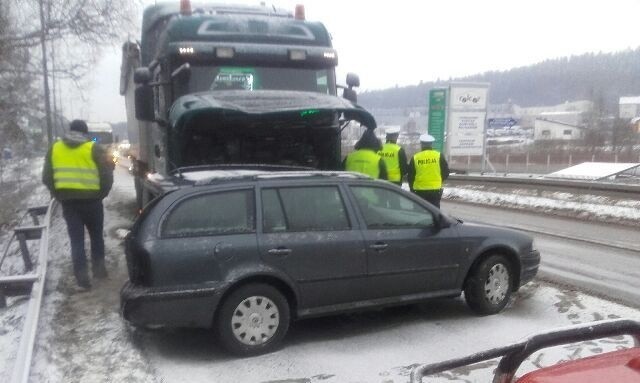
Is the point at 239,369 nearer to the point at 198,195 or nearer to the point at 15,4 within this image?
the point at 198,195

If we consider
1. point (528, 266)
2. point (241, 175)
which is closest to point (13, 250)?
point (241, 175)

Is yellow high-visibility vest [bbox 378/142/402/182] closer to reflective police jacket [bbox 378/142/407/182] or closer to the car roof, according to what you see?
reflective police jacket [bbox 378/142/407/182]

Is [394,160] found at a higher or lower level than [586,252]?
higher

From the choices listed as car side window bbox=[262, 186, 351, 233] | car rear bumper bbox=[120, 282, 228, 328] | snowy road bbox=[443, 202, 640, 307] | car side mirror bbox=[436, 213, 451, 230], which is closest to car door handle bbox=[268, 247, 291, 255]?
car side window bbox=[262, 186, 351, 233]

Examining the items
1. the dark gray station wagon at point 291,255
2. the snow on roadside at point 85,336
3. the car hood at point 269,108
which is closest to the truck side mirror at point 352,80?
the car hood at point 269,108

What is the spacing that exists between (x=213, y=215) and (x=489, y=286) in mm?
2853

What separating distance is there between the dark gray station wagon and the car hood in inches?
51.5

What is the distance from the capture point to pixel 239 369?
497 cm

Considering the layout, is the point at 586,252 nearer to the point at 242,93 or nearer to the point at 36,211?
the point at 242,93

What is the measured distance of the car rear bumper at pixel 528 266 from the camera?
21.1 ft

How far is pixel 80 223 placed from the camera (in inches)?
285

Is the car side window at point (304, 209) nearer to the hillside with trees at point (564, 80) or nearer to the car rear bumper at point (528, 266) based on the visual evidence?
the car rear bumper at point (528, 266)

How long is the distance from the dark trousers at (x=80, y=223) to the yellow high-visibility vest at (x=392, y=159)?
4.02 meters

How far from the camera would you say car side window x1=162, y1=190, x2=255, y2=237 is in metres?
5.13
